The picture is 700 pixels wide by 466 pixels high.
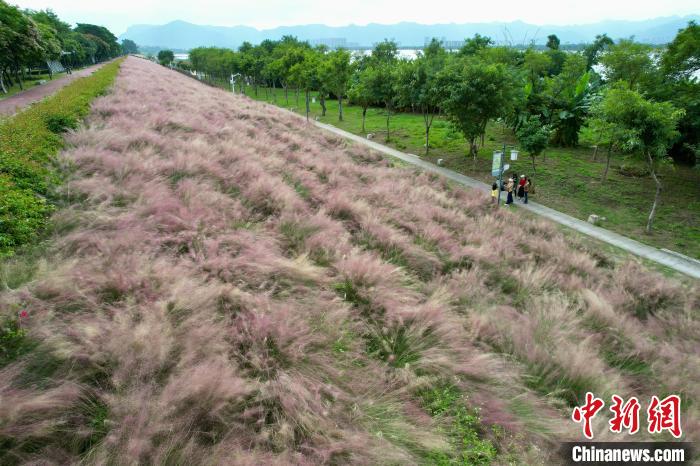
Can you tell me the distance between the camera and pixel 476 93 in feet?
68.9

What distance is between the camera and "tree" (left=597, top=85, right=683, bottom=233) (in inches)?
590

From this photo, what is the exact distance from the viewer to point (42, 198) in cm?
596

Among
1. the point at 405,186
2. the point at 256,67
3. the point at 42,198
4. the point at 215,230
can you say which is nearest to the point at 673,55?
the point at 405,186

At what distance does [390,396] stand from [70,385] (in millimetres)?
2933

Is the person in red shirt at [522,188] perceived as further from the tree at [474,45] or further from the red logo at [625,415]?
the tree at [474,45]

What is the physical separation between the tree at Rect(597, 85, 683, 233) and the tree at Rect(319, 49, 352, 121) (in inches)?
1067

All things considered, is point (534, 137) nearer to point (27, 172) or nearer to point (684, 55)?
point (684, 55)

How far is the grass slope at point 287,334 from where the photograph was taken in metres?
3.02

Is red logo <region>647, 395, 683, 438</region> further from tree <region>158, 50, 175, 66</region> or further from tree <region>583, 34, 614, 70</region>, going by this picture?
tree <region>158, 50, 175, 66</region>

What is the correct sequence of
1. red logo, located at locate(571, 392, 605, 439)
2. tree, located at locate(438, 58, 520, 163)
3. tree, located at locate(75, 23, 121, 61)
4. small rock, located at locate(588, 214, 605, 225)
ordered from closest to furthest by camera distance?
red logo, located at locate(571, 392, 605, 439) < small rock, located at locate(588, 214, 605, 225) < tree, located at locate(438, 58, 520, 163) < tree, located at locate(75, 23, 121, 61)

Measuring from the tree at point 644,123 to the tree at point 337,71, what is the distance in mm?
27089

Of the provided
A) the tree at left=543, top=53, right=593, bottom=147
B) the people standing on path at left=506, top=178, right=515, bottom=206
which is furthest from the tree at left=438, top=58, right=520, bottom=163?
the tree at left=543, top=53, right=593, bottom=147

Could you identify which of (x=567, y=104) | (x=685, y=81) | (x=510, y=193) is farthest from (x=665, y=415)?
(x=567, y=104)

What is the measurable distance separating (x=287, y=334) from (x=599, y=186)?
2188cm
